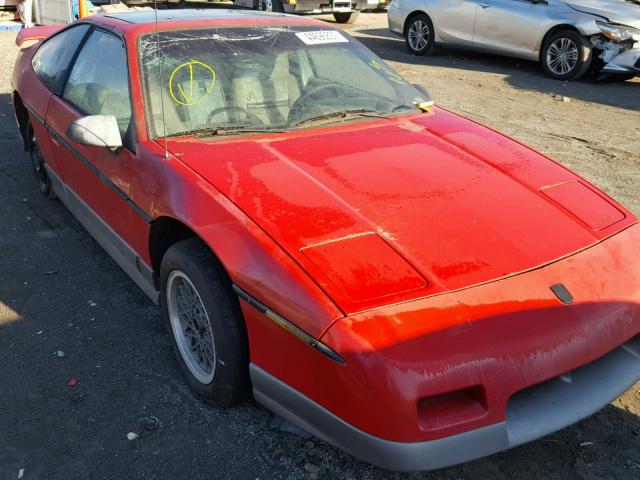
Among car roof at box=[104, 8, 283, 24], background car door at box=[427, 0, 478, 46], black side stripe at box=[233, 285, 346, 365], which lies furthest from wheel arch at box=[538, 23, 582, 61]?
black side stripe at box=[233, 285, 346, 365]

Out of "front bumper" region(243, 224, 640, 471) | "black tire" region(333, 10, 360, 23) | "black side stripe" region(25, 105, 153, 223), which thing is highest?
"black tire" region(333, 10, 360, 23)

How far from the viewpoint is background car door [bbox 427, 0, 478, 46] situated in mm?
10258

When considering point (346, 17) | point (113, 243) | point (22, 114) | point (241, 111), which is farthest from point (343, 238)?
point (346, 17)

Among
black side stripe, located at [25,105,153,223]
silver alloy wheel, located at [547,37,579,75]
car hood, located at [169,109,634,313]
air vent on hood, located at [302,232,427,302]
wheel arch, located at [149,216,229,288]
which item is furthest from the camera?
silver alloy wheel, located at [547,37,579,75]

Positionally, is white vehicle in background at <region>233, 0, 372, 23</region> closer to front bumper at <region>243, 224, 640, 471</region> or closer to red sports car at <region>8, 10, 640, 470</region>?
red sports car at <region>8, 10, 640, 470</region>

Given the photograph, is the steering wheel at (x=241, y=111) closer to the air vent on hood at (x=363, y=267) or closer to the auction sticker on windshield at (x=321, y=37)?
the auction sticker on windshield at (x=321, y=37)

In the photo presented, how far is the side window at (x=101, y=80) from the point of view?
325cm

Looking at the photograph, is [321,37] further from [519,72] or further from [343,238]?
[519,72]

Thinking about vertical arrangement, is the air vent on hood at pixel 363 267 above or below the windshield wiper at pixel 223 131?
below

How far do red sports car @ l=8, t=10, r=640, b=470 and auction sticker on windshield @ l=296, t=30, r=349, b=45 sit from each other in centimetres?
2

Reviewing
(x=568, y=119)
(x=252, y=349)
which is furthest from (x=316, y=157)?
(x=568, y=119)

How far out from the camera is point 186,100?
312 centimetres

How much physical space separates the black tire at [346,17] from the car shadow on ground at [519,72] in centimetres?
183

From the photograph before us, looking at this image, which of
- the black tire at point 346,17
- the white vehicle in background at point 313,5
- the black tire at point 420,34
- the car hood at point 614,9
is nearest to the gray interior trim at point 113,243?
the car hood at point 614,9
